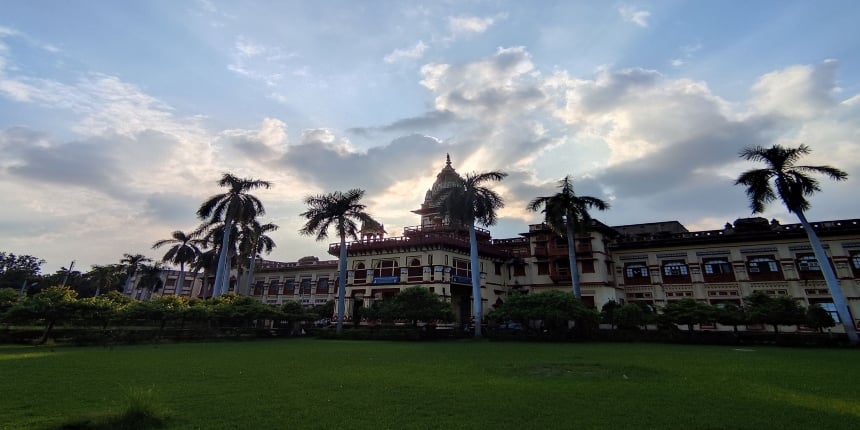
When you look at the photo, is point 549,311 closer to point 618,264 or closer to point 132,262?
point 618,264

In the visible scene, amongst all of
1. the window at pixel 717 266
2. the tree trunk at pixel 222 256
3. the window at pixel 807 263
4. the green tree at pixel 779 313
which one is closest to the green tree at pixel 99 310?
the tree trunk at pixel 222 256

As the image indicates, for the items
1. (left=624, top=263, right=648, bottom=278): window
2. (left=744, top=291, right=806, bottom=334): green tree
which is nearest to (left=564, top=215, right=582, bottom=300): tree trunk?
(left=744, top=291, right=806, bottom=334): green tree

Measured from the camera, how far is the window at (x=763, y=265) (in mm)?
37375

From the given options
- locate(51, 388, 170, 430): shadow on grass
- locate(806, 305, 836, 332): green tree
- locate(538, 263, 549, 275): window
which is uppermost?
locate(538, 263, 549, 275): window

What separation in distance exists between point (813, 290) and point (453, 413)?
42225 millimetres

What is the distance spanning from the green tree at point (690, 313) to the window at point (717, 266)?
13486mm

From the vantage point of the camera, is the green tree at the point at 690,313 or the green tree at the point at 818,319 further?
the green tree at the point at 690,313

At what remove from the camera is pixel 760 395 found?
9.48m

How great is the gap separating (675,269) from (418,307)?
87.4 feet

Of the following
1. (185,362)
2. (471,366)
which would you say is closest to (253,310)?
(185,362)

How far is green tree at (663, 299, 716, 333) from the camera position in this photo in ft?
91.8

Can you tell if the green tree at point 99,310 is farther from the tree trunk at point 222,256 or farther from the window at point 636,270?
the window at point 636,270

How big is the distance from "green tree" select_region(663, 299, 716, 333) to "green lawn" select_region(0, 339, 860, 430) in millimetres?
12777

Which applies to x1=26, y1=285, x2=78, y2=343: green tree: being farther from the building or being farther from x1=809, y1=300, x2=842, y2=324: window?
x1=809, y1=300, x2=842, y2=324: window
